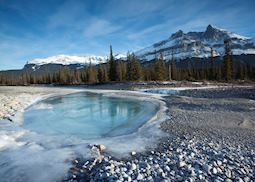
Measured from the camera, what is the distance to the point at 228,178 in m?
6.37

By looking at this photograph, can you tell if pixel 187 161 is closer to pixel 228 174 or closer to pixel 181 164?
pixel 181 164

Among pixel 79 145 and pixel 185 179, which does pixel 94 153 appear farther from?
pixel 185 179

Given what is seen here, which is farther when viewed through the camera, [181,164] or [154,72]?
[154,72]

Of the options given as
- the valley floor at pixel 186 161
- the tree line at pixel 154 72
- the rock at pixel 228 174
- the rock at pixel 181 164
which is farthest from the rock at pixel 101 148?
the tree line at pixel 154 72

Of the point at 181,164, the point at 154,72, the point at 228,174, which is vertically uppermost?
the point at 154,72

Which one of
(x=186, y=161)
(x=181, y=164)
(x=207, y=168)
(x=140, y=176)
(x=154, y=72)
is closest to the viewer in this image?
(x=140, y=176)

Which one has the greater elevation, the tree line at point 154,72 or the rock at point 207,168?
the tree line at point 154,72

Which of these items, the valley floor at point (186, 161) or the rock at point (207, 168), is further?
the rock at point (207, 168)

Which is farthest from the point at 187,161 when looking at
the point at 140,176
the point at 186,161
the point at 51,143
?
the point at 51,143

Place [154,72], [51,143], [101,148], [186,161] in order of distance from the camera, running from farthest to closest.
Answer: [154,72]
[51,143]
[101,148]
[186,161]

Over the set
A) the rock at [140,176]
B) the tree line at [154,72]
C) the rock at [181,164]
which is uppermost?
the tree line at [154,72]

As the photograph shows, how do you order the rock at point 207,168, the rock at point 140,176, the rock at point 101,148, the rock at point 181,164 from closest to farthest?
the rock at point 140,176 → the rock at point 207,168 → the rock at point 181,164 → the rock at point 101,148

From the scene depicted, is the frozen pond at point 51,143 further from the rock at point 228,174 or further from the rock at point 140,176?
the rock at point 228,174

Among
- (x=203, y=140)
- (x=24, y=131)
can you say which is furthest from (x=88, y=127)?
(x=203, y=140)
